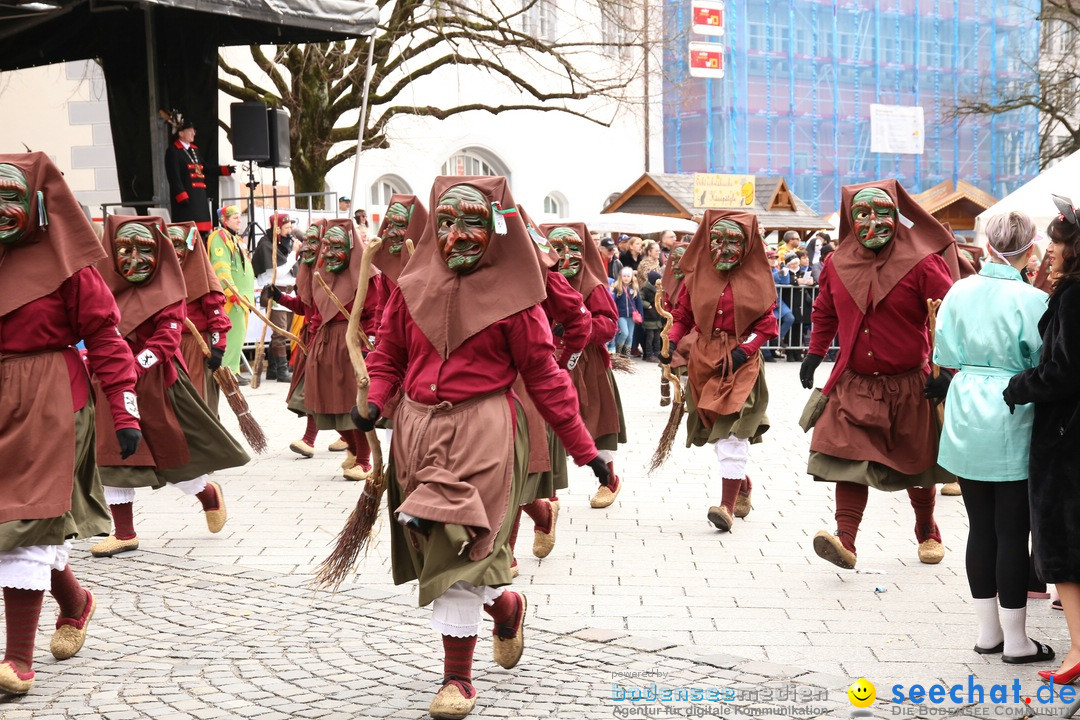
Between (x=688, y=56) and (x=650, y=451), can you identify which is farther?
(x=688, y=56)

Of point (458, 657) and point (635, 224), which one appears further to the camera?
point (635, 224)

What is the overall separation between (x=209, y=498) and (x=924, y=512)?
14.1ft

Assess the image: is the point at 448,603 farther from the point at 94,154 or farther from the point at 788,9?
the point at 788,9

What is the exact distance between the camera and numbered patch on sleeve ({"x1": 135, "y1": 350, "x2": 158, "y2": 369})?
811cm

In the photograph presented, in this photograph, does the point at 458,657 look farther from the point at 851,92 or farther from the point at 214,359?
the point at 851,92

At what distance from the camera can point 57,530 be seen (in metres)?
5.52

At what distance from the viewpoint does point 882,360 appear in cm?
731

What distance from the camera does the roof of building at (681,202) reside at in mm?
33531

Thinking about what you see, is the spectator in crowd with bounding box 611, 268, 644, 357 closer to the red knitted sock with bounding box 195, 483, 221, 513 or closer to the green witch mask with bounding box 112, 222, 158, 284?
the red knitted sock with bounding box 195, 483, 221, 513

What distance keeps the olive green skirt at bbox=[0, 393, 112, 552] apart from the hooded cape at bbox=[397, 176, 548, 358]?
59.5 inches

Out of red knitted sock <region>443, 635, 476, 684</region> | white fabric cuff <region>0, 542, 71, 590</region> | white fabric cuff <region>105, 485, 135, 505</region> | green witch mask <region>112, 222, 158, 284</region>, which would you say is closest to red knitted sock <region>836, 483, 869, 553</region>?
red knitted sock <region>443, 635, 476, 684</region>

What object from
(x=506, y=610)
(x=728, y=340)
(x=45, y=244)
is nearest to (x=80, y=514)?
→ (x=45, y=244)

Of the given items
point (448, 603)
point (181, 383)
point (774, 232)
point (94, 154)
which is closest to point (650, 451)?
point (181, 383)

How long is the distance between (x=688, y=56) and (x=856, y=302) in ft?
101
